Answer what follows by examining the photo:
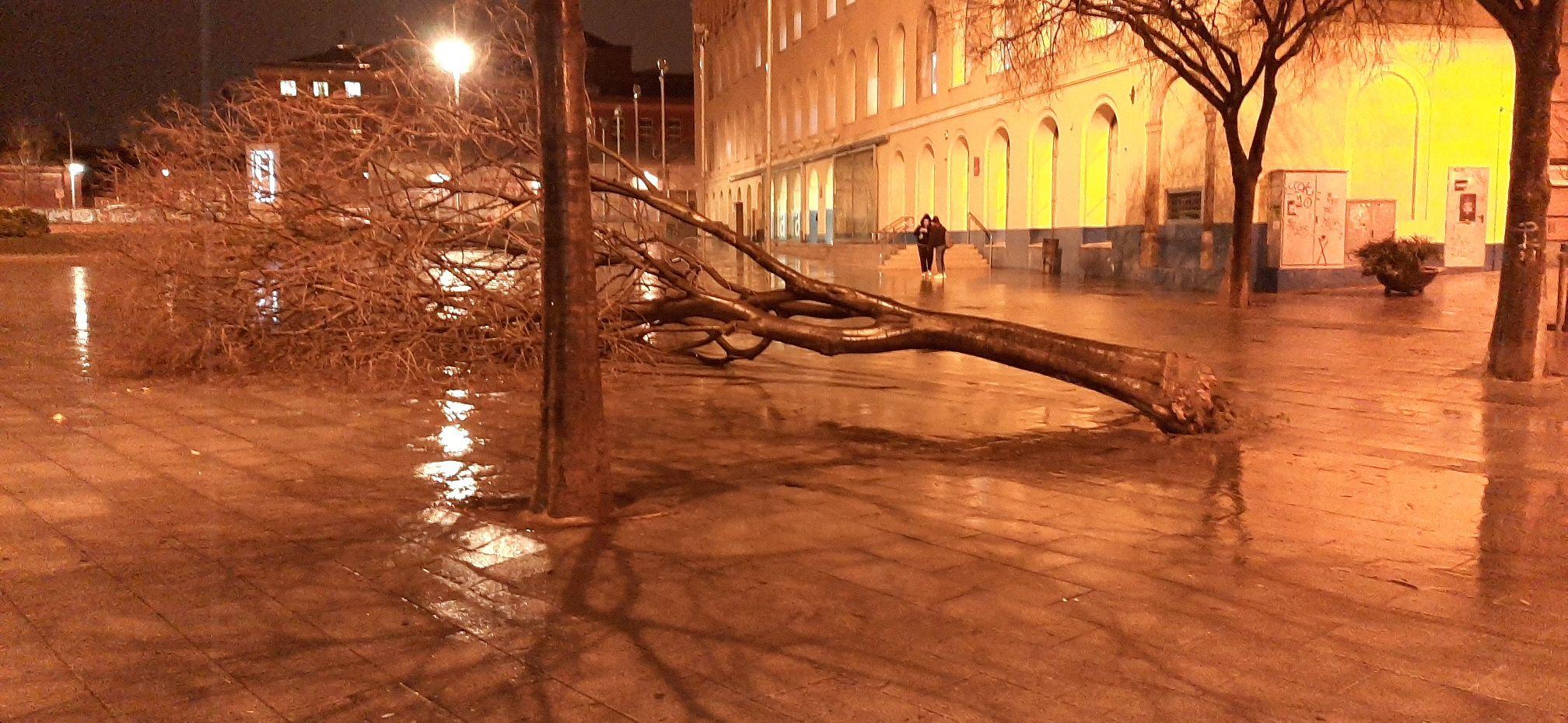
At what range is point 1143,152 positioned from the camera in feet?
92.8

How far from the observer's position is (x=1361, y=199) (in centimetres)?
2466

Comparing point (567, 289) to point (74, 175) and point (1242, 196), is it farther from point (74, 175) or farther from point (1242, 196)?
point (74, 175)

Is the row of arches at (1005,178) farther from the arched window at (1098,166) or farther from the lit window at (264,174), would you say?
the lit window at (264,174)

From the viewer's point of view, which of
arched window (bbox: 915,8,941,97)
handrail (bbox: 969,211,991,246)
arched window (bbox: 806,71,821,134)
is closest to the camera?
handrail (bbox: 969,211,991,246)

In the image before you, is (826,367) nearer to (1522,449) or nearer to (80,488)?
(1522,449)

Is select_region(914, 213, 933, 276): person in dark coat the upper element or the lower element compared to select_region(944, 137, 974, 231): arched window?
lower

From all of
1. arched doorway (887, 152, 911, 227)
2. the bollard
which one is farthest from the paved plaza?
arched doorway (887, 152, 911, 227)

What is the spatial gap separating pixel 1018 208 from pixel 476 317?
88.5 ft

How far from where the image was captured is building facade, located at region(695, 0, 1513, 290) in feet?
79.2

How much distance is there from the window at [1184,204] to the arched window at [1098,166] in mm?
2977

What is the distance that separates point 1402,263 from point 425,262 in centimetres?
1833

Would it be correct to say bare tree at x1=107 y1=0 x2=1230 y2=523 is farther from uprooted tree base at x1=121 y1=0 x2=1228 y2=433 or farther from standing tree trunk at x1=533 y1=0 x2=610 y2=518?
standing tree trunk at x1=533 y1=0 x2=610 y2=518

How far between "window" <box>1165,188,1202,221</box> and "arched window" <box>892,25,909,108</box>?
1815 cm

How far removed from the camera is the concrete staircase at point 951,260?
35.0 m
